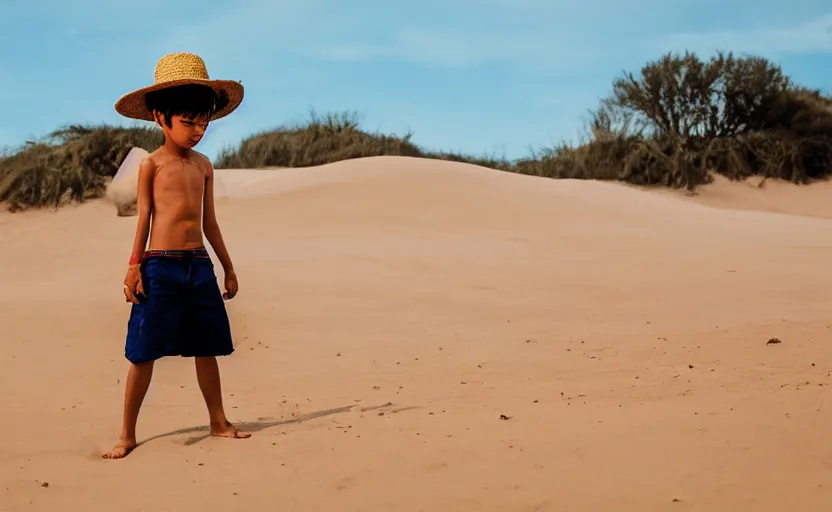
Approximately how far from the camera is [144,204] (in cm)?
439

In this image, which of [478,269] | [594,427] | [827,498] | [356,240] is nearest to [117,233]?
[356,240]

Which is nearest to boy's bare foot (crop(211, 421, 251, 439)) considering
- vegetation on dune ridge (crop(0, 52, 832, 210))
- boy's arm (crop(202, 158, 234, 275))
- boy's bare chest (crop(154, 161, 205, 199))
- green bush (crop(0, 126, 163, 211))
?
boy's arm (crop(202, 158, 234, 275))

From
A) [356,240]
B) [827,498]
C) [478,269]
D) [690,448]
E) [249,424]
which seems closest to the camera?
[827,498]

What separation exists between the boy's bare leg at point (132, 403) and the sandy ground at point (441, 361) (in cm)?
12

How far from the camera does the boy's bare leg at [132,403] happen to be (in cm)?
427

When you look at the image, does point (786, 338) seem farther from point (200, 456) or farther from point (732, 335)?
point (200, 456)

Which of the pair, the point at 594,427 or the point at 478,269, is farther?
the point at 478,269

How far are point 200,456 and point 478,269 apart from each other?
406cm

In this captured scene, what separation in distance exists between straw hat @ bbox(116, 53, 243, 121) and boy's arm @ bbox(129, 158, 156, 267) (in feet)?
0.87

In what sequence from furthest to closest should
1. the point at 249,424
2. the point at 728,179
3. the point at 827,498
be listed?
the point at 728,179 < the point at 249,424 < the point at 827,498

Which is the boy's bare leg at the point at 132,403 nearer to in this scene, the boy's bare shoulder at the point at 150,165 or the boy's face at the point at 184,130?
the boy's bare shoulder at the point at 150,165

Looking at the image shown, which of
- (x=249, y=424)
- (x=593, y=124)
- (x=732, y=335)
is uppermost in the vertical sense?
(x=593, y=124)

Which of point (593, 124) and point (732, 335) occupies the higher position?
point (593, 124)

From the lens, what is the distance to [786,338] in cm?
570
